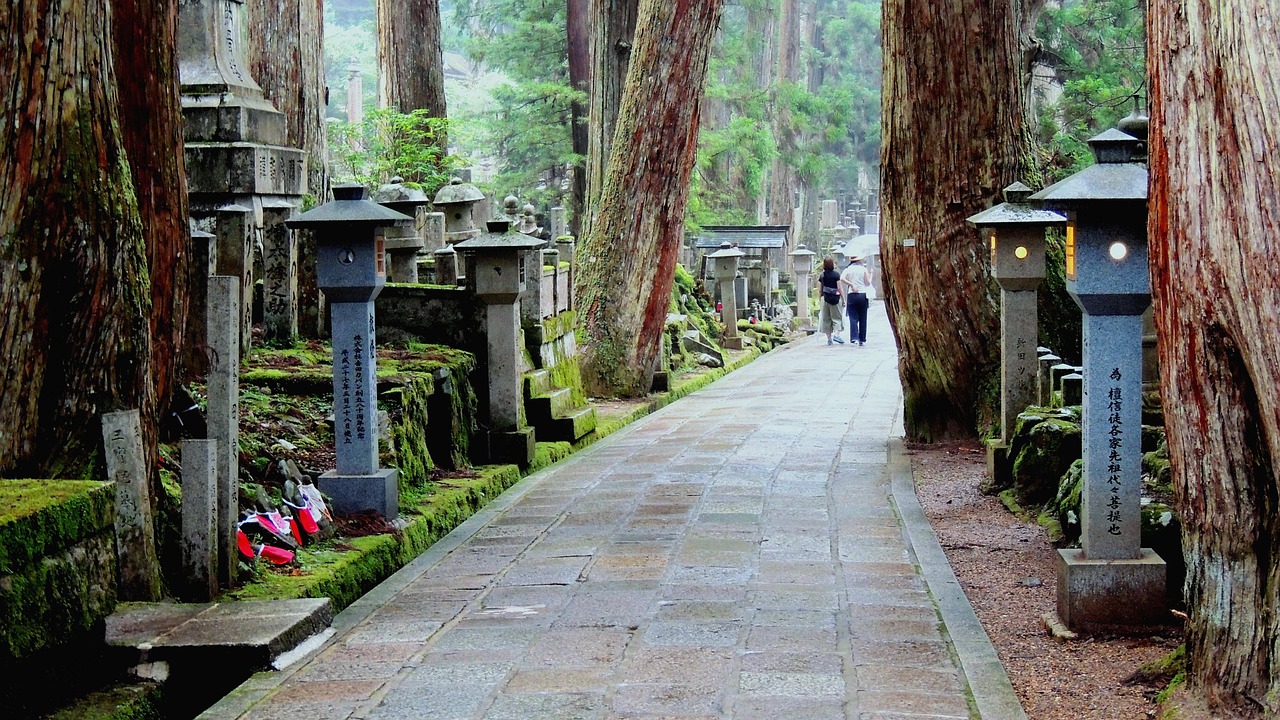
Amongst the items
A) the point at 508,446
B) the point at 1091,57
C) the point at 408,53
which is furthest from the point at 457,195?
the point at 1091,57

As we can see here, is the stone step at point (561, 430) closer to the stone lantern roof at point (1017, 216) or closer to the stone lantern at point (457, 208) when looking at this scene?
the stone lantern roof at point (1017, 216)

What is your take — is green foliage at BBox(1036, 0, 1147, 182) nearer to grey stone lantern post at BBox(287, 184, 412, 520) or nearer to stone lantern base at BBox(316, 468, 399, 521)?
grey stone lantern post at BBox(287, 184, 412, 520)

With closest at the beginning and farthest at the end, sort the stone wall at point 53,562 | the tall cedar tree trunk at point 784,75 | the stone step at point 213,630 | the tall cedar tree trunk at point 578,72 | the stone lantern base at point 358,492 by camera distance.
A: 1. the stone wall at point 53,562
2. the stone step at point 213,630
3. the stone lantern base at point 358,492
4. the tall cedar tree trunk at point 578,72
5. the tall cedar tree trunk at point 784,75

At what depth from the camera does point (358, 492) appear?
6977 millimetres

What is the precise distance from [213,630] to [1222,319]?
3.62 meters

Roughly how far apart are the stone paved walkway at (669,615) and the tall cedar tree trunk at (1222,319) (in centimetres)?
78

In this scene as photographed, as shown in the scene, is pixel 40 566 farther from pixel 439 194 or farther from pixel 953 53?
pixel 439 194

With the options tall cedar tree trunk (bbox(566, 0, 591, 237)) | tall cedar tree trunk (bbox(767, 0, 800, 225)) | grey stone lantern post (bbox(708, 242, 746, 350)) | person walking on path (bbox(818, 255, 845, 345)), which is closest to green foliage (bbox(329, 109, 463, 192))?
grey stone lantern post (bbox(708, 242, 746, 350))

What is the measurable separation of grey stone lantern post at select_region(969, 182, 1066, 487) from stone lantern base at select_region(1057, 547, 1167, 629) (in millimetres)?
3223

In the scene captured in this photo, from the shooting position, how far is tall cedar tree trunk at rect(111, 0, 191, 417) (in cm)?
604

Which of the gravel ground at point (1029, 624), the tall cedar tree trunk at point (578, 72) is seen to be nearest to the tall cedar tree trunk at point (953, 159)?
the gravel ground at point (1029, 624)

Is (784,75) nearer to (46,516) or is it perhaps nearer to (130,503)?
(130,503)

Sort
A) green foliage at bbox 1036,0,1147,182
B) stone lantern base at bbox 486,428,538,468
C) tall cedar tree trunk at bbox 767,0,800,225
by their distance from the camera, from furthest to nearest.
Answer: tall cedar tree trunk at bbox 767,0,800,225
green foliage at bbox 1036,0,1147,182
stone lantern base at bbox 486,428,538,468

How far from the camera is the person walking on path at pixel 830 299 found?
79.9 ft
